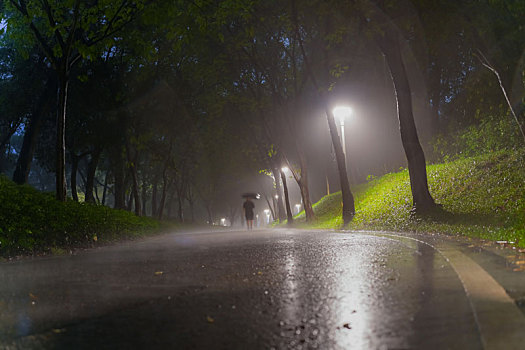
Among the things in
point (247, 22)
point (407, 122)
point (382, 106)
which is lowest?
point (407, 122)

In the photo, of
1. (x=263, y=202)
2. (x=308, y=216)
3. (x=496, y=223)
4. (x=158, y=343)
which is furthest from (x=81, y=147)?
(x=263, y=202)

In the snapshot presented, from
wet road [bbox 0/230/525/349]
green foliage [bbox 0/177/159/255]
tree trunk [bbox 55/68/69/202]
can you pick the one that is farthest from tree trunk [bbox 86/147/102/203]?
wet road [bbox 0/230/525/349]

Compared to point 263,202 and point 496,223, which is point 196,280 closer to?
point 496,223

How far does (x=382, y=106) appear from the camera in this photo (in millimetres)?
35594

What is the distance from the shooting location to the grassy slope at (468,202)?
11836 mm

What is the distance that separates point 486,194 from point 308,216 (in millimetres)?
13876

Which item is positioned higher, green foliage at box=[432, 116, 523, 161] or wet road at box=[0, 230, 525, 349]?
green foliage at box=[432, 116, 523, 161]

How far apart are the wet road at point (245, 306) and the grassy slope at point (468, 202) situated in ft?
13.0

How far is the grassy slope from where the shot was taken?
11836 mm

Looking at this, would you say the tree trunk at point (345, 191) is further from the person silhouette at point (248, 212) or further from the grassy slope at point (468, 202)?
the person silhouette at point (248, 212)

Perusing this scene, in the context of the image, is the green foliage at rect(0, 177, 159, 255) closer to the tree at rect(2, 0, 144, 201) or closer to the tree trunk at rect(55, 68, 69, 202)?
the tree trunk at rect(55, 68, 69, 202)

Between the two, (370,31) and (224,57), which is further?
(224,57)

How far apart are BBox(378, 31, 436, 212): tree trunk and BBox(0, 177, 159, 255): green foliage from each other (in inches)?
399

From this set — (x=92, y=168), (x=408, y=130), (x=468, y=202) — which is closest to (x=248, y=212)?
(x=92, y=168)
